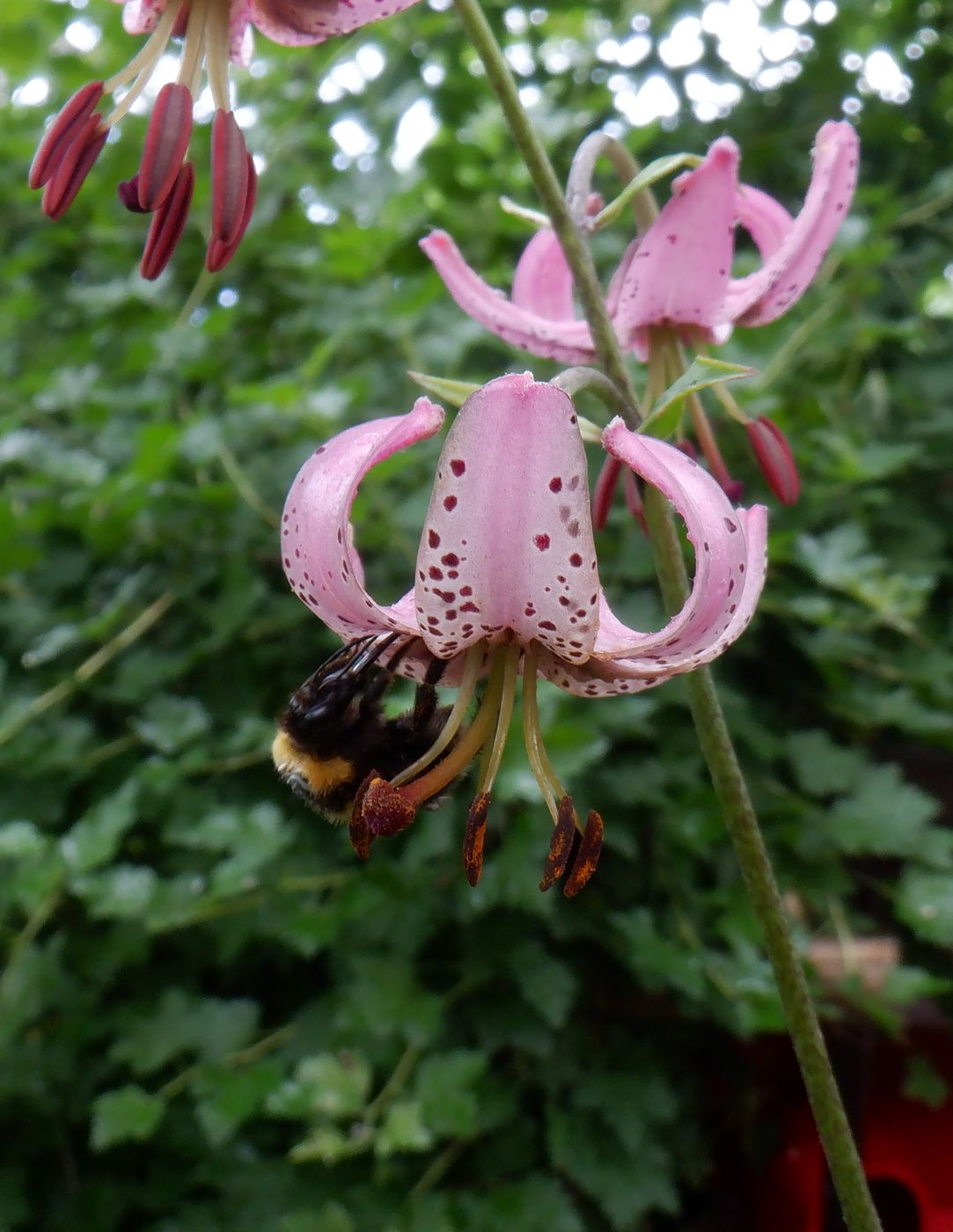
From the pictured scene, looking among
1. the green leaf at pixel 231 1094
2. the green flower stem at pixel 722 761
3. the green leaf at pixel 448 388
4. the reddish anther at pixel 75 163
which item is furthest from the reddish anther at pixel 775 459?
the green leaf at pixel 231 1094

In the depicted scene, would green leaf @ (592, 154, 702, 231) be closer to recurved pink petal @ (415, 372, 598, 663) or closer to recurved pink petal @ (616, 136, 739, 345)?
recurved pink petal @ (616, 136, 739, 345)

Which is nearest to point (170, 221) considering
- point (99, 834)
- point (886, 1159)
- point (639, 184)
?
point (639, 184)

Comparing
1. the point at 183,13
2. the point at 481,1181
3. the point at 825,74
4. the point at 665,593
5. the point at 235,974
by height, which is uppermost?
the point at 183,13

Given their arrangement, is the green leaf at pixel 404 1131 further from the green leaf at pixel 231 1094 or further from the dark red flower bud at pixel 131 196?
the dark red flower bud at pixel 131 196

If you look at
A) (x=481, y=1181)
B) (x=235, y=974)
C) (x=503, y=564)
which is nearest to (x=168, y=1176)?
(x=235, y=974)

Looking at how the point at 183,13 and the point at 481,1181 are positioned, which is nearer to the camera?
the point at 183,13

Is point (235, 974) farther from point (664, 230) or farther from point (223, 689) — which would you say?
point (664, 230)
